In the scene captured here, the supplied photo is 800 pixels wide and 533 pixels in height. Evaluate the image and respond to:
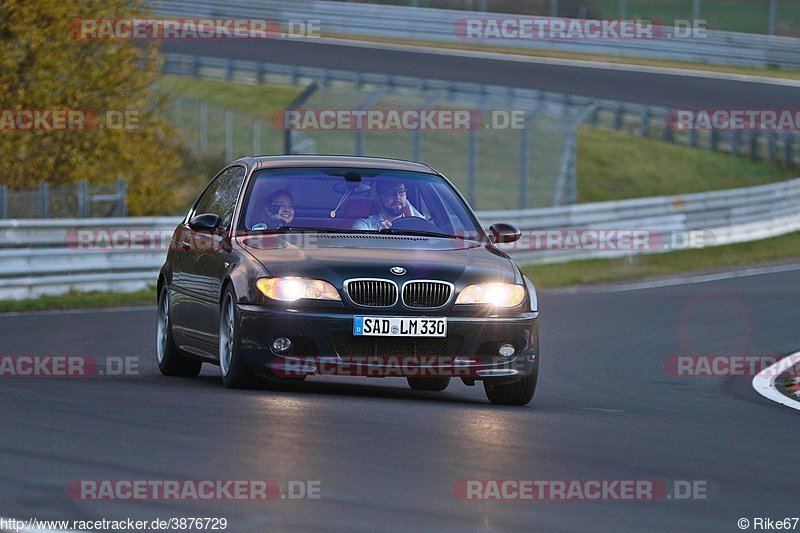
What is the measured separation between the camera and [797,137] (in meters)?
39.8

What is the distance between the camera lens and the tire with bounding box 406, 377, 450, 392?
453 inches

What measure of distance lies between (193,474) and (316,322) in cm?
299

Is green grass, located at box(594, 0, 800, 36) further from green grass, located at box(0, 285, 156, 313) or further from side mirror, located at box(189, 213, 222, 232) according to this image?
side mirror, located at box(189, 213, 222, 232)

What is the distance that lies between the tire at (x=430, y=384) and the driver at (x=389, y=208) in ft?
4.08

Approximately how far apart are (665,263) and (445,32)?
1934 centimetres

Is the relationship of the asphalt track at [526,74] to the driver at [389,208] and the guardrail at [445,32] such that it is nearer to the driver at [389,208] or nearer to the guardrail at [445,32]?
the guardrail at [445,32]

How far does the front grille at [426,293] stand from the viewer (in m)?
9.81

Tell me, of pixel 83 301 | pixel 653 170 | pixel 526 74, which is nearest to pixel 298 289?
pixel 83 301

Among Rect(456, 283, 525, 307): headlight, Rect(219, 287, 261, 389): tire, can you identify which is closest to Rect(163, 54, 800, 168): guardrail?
Rect(456, 283, 525, 307): headlight

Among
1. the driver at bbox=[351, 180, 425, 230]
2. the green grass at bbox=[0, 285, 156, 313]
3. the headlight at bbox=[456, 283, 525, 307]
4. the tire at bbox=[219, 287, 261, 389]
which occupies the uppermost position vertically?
the driver at bbox=[351, 180, 425, 230]

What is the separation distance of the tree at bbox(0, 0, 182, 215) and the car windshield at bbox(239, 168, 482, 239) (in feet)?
48.8

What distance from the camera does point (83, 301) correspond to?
2031cm

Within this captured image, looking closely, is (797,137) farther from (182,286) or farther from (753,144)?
(182,286)

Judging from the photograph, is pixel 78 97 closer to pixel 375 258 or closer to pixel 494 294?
pixel 375 258
